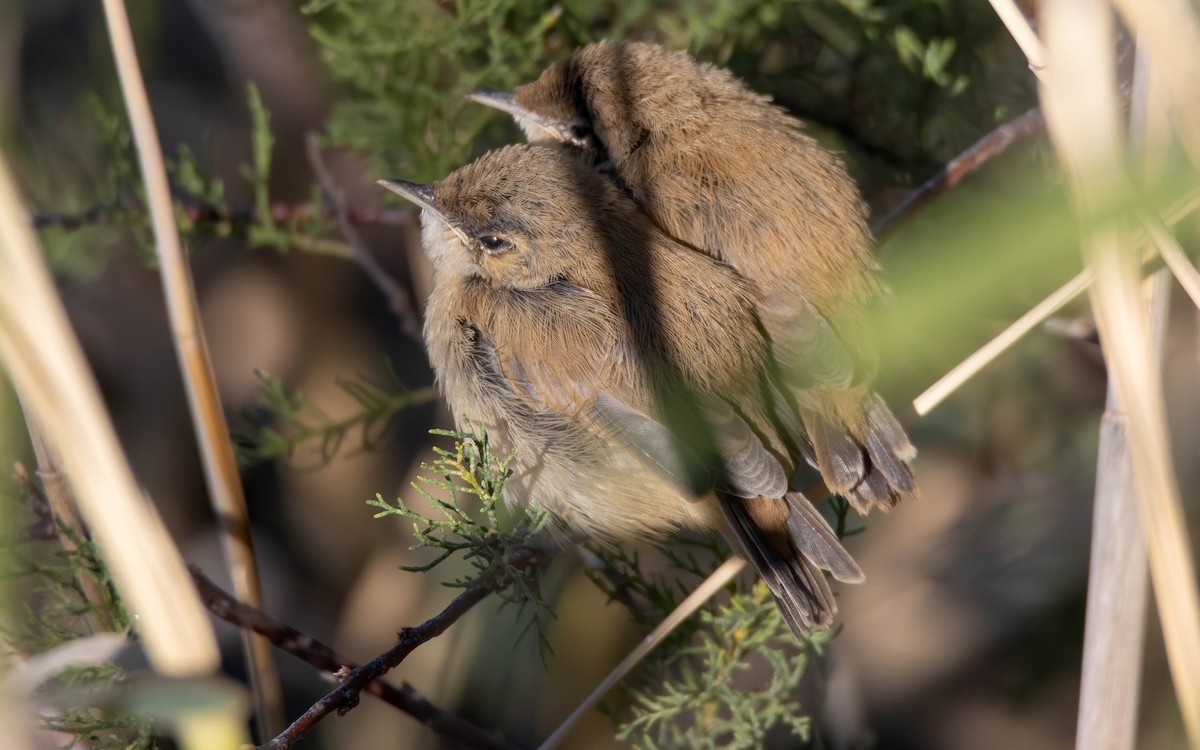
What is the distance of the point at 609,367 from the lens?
1936 mm

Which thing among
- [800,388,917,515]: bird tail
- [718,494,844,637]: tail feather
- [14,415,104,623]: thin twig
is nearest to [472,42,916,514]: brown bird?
[800,388,917,515]: bird tail

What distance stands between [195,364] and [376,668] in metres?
0.60

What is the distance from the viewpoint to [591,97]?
2357 mm

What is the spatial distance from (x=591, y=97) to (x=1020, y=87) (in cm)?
113

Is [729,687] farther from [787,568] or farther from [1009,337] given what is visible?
[1009,337]

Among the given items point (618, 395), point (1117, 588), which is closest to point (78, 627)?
point (618, 395)

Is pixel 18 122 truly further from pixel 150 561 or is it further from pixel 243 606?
pixel 150 561

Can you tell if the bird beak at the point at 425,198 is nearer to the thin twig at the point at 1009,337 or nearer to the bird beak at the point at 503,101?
the bird beak at the point at 503,101

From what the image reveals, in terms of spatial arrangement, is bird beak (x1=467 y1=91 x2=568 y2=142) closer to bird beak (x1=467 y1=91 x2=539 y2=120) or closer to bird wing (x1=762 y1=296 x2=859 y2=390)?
bird beak (x1=467 y1=91 x2=539 y2=120)

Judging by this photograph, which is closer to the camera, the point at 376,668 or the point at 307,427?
the point at 376,668

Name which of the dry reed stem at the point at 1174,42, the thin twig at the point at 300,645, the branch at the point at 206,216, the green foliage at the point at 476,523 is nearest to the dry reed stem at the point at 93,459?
the green foliage at the point at 476,523

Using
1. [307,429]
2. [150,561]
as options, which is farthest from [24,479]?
[150,561]

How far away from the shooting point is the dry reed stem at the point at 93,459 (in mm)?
956

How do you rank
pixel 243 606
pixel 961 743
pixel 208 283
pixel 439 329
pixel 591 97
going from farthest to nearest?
pixel 208 283 → pixel 961 743 → pixel 591 97 → pixel 439 329 → pixel 243 606
